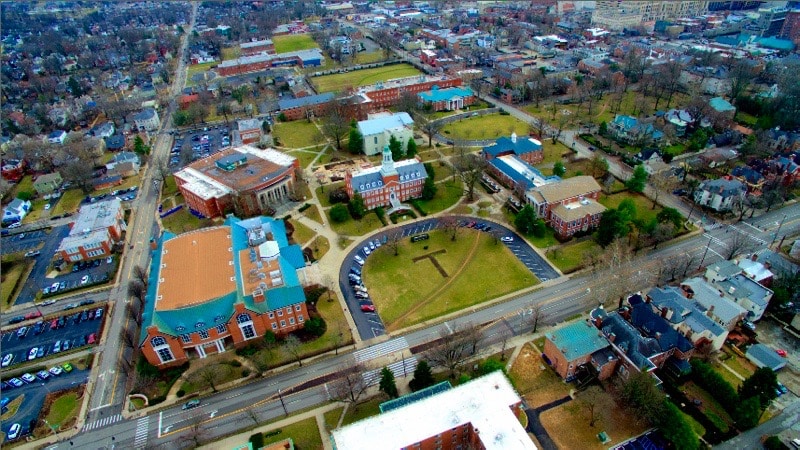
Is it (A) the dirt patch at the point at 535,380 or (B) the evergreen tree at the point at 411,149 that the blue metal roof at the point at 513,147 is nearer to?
(B) the evergreen tree at the point at 411,149

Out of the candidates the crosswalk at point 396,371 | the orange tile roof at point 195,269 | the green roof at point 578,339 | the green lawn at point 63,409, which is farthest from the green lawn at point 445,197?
the green lawn at point 63,409

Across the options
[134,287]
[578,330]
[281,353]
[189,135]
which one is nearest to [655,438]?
[578,330]

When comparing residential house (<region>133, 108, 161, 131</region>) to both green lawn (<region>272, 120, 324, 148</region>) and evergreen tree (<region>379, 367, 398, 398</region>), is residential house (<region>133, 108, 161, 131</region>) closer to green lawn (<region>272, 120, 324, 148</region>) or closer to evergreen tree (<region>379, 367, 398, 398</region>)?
green lawn (<region>272, 120, 324, 148</region>)

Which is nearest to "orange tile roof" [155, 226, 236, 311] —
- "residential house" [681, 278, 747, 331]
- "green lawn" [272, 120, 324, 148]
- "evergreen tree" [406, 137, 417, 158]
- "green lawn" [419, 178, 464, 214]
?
"green lawn" [419, 178, 464, 214]

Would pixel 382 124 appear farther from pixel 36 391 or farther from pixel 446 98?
pixel 36 391

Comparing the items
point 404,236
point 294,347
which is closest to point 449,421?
point 294,347

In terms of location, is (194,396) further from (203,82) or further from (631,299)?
(203,82)
